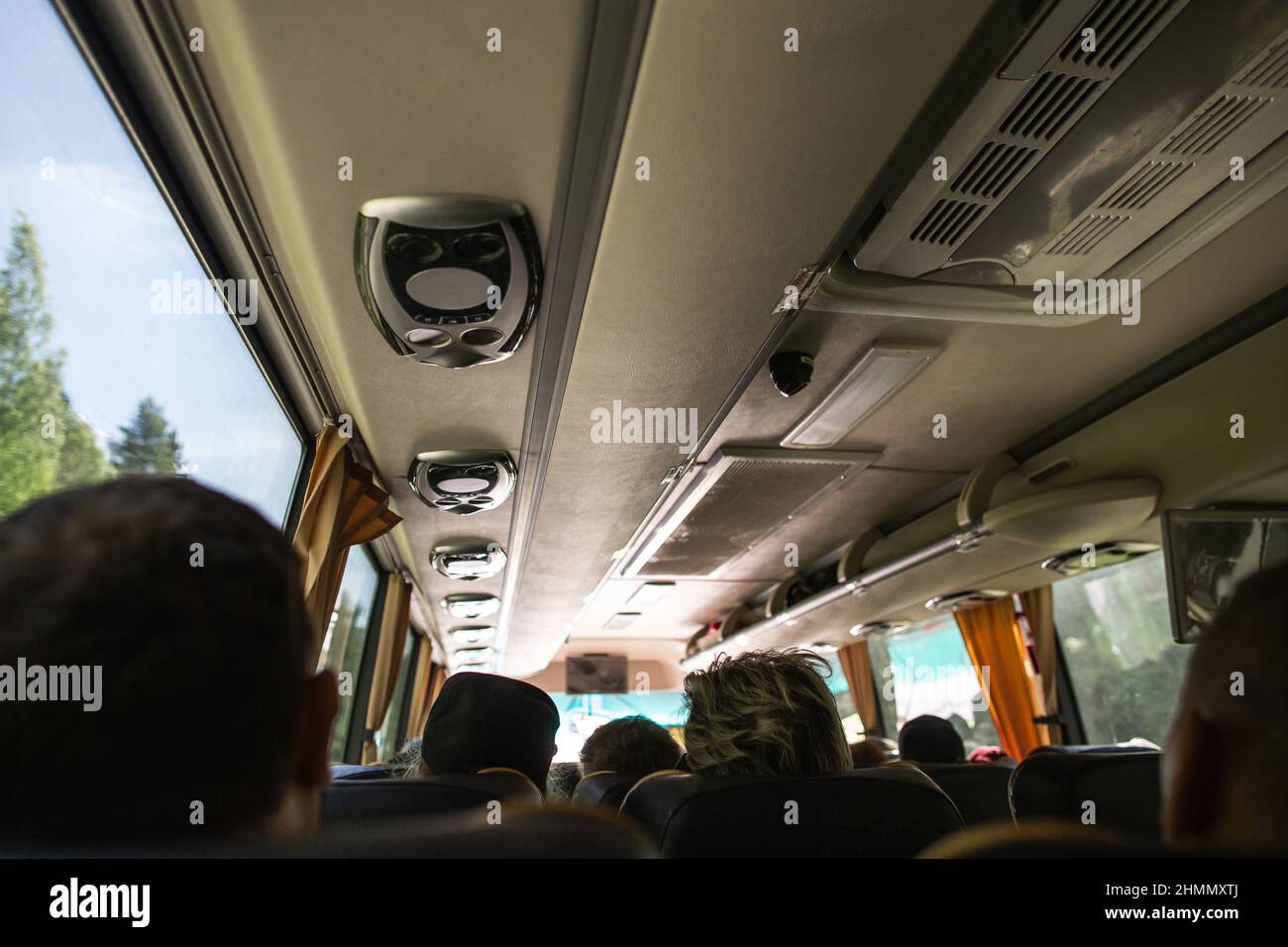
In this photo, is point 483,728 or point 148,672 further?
point 483,728

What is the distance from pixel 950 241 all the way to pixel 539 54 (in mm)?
1419

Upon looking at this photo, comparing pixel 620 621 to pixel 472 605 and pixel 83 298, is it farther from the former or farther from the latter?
pixel 83 298

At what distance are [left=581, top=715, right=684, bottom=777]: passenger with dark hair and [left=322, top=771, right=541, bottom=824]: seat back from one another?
7.47ft

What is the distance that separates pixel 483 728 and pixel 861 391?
2335mm

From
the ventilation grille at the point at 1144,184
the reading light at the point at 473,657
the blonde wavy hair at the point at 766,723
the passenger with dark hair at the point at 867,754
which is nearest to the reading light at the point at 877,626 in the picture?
the passenger with dark hair at the point at 867,754

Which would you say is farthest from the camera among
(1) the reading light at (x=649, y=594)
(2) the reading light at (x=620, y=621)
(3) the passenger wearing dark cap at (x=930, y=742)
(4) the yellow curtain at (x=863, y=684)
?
(4) the yellow curtain at (x=863, y=684)

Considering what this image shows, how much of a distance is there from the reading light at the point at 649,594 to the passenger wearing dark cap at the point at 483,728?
529 cm

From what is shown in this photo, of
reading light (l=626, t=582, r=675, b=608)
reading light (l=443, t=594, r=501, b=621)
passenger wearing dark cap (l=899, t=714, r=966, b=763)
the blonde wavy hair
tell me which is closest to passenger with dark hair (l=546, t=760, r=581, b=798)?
reading light (l=443, t=594, r=501, b=621)

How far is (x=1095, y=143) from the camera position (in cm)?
201

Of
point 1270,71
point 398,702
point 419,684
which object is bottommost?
point 398,702

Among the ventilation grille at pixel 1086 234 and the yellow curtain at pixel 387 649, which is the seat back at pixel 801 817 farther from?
the yellow curtain at pixel 387 649

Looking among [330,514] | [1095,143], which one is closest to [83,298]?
[330,514]

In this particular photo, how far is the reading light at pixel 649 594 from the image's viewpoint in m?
7.88
